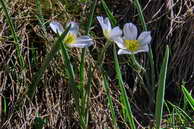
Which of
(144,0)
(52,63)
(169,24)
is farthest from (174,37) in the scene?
(52,63)

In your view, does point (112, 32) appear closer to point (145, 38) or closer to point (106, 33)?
point (106, 33)

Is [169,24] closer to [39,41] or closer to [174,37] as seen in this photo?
[174,37]

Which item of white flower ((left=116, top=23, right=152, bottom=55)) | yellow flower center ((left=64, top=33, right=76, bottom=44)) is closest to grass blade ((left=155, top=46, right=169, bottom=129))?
white flower ((left=116, top=23, right=152, bottom=55))

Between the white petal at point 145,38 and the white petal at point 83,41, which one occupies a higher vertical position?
the white petal at point 83,41

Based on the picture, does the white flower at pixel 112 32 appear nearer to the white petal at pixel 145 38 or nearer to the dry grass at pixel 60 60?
the white petal at pixel 145 38

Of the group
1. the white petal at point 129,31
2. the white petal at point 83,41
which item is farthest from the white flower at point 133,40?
the white petal at point 83,41

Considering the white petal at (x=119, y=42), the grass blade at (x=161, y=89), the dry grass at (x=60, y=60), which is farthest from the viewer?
the dry grass at (x=60, y=60)
